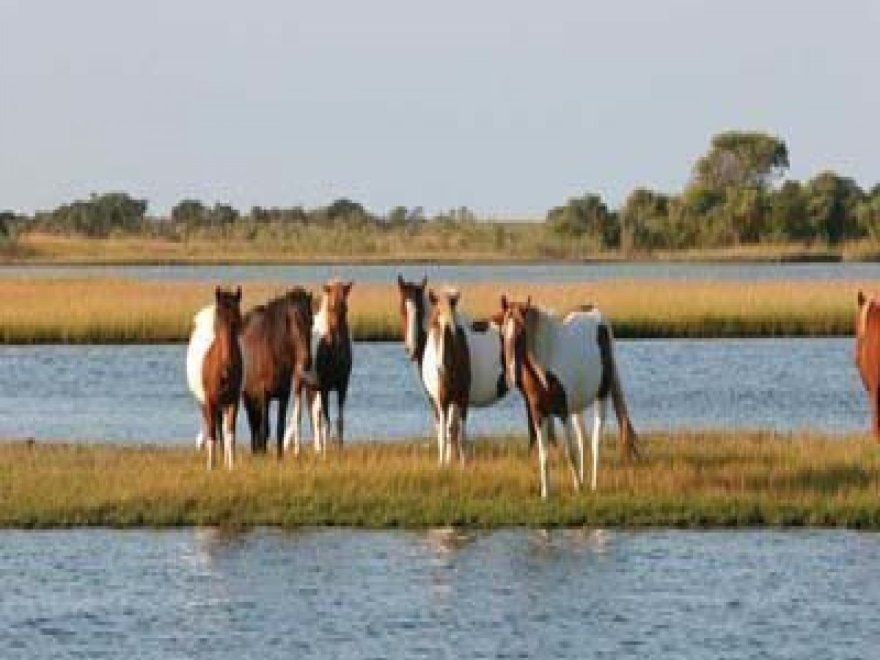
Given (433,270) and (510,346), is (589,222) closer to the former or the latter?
(433,270)

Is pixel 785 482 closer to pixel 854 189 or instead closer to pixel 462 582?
pixel 462 582

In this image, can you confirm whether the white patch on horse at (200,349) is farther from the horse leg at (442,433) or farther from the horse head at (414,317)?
the horse leg at (442,433)

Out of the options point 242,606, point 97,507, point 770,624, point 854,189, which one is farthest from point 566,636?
point 854,189

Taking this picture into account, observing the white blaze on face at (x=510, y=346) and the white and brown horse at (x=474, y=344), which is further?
the white and brown horse at (x=474, y=344)

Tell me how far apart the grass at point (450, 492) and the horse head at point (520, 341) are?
976mm

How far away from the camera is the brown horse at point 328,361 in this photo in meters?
23.2

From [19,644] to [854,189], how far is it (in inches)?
A: 3494

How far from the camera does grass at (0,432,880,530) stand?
19.5 meters

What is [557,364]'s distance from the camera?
2022 cm

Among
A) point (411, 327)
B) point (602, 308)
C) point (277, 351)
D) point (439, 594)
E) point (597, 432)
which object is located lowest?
point (439, 594)

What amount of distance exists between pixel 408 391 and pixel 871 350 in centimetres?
1228

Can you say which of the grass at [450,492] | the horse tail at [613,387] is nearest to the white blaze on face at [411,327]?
the grass at [450,492]

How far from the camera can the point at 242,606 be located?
1647 cm

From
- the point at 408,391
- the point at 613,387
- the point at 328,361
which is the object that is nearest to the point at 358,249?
the point at 408,391
